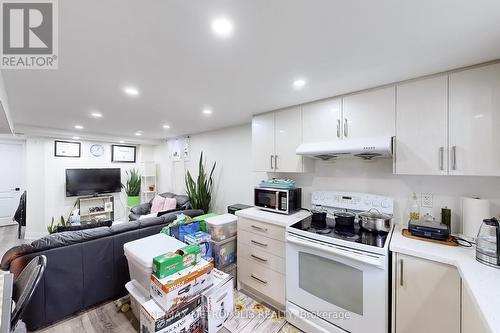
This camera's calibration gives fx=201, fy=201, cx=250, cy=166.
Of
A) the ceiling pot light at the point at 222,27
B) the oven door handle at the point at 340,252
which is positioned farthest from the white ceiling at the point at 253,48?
the oven door handle at the point at 340,252

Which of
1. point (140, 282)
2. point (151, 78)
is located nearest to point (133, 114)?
point (151, 78)

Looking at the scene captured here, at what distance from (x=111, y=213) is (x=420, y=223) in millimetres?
5983

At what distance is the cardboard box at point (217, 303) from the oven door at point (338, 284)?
1.86ft

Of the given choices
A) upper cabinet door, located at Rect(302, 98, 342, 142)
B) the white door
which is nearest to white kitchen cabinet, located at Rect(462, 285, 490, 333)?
upper cabinet door, located at Rect(302, 98, 342, 142)

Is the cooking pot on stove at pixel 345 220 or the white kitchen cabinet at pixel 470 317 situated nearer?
the white kitchen cabinet at pixel 470 317

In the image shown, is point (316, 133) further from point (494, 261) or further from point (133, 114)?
point (133, 114)

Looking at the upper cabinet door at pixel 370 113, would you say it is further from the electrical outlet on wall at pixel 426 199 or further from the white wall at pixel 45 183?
the white wall at pixel 45 183

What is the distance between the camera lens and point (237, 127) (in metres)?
3.44

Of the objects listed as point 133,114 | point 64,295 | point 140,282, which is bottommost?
point 64,295

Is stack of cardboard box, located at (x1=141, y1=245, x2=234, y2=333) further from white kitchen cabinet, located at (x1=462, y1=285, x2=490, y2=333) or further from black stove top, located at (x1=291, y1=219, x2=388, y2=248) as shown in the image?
white kitchen cabinet, located at (x1=462, y1=285, x2=490, y2=333)

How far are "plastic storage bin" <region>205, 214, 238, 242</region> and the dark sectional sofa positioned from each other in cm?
82

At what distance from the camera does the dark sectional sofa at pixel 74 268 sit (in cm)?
175

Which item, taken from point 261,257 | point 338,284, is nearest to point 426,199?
point 338,284

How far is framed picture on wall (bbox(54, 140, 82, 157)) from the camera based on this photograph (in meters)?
4.39
